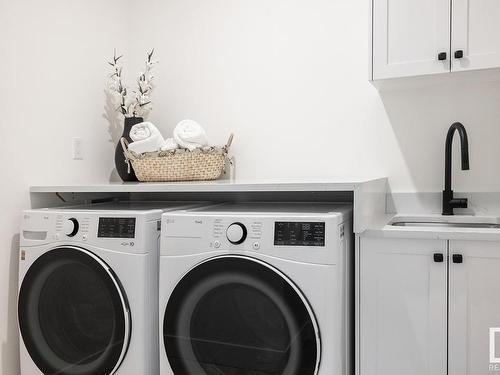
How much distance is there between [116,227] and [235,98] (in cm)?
107

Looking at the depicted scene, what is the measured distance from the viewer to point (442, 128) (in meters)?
2.10

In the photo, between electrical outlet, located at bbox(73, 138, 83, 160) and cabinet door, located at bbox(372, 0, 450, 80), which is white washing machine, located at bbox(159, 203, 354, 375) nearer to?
cabinet door, located at bbox(372, 0, 450, 80)

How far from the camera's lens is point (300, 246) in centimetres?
149

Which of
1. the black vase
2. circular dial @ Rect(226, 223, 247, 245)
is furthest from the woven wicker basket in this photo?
circular dial @ Rect(226, 223, 247, 245)

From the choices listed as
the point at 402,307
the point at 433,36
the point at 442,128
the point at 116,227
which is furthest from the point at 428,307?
the point at 116,227

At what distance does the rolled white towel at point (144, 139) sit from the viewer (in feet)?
7.30

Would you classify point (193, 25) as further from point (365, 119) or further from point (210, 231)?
point (210, 231)

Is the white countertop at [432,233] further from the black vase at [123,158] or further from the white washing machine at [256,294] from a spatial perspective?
the black vase at [123,158]

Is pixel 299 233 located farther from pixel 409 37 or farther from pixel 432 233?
pixel 409 37

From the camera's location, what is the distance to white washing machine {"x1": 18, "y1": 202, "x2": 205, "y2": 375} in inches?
66.6

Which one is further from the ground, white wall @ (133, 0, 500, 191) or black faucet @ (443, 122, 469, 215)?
white wall @ (133, 0, 500, 191)

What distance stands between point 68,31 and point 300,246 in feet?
5.44

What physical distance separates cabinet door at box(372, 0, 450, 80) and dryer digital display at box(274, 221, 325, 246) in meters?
0.77

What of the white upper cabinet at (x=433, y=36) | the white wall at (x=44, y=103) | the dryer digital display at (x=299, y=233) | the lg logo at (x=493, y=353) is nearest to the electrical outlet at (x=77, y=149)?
the white wall at (x=44, y=103)
